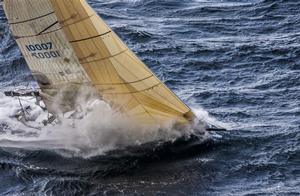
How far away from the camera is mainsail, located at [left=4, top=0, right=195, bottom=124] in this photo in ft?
105

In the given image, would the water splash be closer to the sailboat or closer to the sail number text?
the sailboat

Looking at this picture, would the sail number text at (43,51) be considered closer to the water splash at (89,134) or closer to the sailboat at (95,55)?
the sailboat at (95,55)

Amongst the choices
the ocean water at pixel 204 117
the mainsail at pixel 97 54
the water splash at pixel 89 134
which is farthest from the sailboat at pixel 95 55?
the ocean water at pixel 204 117

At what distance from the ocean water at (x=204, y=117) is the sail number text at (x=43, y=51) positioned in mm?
3581

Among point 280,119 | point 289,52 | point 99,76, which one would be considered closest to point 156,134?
point 99,76

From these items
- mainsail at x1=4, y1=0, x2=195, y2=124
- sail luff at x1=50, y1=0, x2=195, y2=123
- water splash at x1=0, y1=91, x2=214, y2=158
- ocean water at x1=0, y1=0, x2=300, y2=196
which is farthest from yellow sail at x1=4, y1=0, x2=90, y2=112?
ocean water at x1=0, y1=0, x2=300, y2=196

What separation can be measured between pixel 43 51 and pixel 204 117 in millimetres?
7852

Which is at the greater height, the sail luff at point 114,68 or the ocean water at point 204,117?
the sail luff at point 114,68

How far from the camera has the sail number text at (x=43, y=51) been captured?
33.7 meters

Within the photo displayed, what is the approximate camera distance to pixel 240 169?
29984 millimetres

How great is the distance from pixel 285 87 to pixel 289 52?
4.83 meters

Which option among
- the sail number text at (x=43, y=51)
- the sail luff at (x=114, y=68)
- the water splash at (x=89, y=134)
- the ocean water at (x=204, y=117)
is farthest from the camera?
the sail number text at (x=43, y=51)

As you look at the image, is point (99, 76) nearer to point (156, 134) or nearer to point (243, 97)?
point (156, 134)

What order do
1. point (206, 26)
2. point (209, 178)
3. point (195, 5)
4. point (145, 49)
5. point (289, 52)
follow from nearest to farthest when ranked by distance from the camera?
point (209, 178)
point (289, 52)
point (145, 49)
point (206, 26)
point (195, 5)
